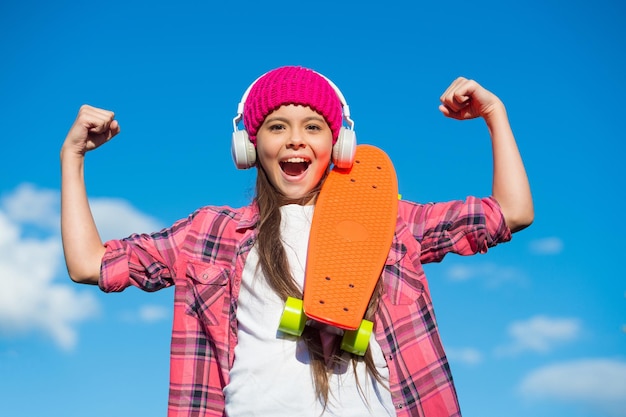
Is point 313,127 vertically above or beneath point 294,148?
above

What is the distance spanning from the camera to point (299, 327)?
10.0 ft

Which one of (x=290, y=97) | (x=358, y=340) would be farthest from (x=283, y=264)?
(x=290, y=97)

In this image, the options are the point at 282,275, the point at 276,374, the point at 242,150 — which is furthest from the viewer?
the point at 242,150

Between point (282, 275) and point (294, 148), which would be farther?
point (294, 148)

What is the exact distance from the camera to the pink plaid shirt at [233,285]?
3264mm

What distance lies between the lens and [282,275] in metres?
3.24

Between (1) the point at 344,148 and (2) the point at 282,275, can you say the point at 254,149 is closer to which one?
(1) the point at 344,148

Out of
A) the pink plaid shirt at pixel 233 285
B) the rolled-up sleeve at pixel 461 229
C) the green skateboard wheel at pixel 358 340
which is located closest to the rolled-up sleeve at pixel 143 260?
the pink plaid shirt at pixel 233 285

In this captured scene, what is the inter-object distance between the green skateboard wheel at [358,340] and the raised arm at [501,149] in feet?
3.05

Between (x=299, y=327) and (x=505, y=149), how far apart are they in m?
1.35

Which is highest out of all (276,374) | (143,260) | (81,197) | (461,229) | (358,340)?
(81,197)

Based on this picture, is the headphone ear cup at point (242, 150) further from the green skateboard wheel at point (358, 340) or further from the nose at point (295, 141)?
the green skateboard wheel at point (358, 340)

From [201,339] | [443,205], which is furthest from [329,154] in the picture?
[201,339]

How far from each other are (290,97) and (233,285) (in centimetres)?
98
